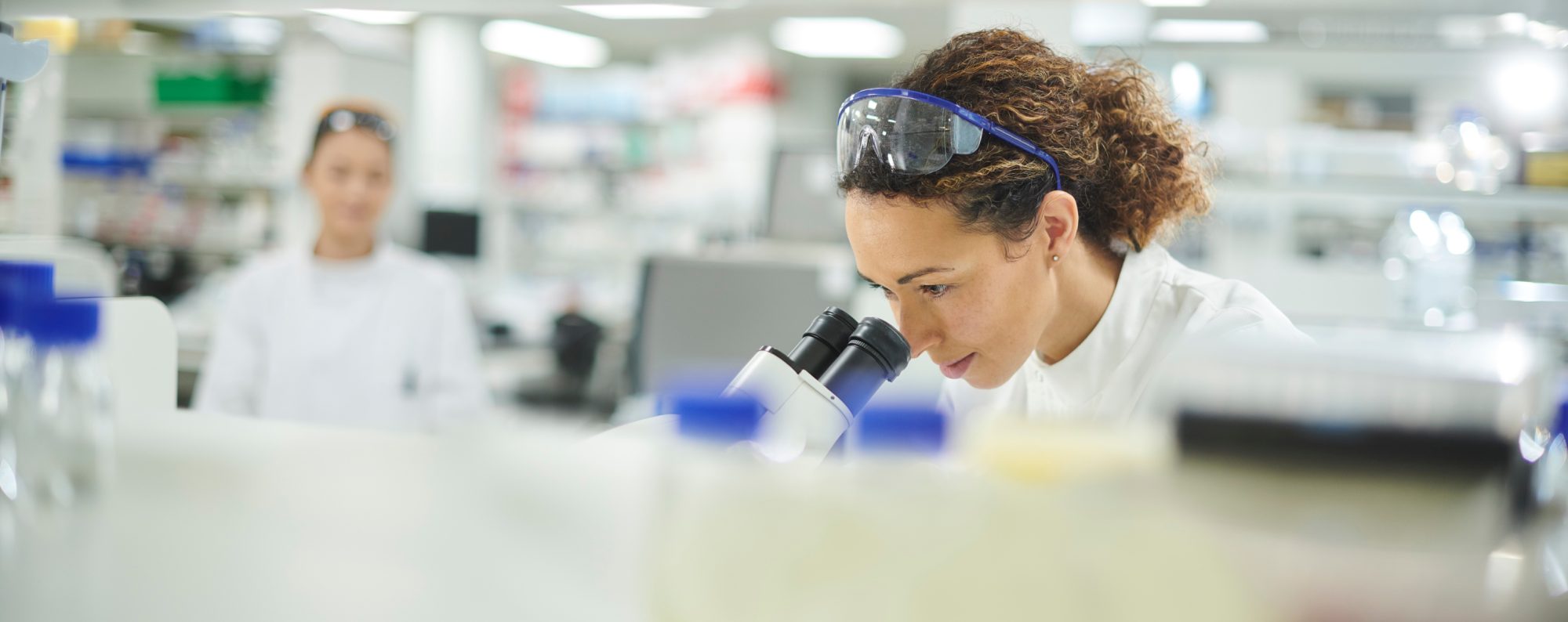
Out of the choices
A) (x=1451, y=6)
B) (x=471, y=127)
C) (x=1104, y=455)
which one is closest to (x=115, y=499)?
(x=1104, y=455)

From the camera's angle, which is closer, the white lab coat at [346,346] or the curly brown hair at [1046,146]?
the curly brown hair at [1046,146]

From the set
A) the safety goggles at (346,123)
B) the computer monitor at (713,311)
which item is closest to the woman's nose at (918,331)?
the computer monitor at (713,311)

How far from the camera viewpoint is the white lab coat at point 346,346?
8.03 ft

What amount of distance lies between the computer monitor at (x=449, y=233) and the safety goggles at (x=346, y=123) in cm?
254

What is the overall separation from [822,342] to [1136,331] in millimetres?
513

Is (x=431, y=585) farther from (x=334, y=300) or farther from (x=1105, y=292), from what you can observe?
(x=334, y=300)

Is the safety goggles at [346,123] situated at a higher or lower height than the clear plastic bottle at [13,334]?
higher

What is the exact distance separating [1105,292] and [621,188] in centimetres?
674

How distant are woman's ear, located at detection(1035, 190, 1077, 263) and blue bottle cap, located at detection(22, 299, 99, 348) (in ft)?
3.01

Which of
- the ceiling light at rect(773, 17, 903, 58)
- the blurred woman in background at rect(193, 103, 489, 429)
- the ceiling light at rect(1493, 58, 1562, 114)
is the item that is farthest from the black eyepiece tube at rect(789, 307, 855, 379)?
the ceiling light at rect(773, 17, 903, 58)

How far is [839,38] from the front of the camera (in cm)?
934

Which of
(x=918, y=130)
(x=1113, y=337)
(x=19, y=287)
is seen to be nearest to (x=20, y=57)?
(x=19, y=287)

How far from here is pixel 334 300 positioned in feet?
8.50

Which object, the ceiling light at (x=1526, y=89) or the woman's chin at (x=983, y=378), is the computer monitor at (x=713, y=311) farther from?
the ceiling light at (x=1526, y=89)
